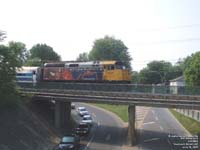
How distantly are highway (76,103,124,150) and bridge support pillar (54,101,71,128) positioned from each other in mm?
4229

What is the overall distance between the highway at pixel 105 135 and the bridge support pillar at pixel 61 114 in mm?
4229

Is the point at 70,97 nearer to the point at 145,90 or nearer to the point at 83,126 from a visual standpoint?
the point at 83,126

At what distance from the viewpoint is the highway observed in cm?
4469

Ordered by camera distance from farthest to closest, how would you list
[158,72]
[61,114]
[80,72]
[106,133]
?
[158,72], [80,72], [106,133], [61,114]

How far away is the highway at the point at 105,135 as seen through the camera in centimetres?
4469

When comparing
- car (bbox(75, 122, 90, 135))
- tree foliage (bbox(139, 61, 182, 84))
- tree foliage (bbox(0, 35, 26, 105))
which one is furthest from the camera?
tree foliage (bbox(139, 61, 182, 84))

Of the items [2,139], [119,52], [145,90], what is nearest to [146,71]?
[119,52]

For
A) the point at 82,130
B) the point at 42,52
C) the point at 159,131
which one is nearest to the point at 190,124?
the point at 159,131

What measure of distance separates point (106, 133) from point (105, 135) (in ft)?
6.07

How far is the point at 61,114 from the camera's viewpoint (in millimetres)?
53812

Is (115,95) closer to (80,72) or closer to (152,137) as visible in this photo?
(152,137)

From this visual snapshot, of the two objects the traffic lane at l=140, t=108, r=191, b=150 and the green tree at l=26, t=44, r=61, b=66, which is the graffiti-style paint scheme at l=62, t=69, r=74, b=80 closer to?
the traffic lane at l=140, t=108, r=191, b=150

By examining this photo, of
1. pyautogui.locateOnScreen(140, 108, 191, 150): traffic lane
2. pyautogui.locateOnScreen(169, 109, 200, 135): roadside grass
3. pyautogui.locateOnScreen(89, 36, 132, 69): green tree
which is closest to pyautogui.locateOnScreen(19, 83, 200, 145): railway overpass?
pyautogui.locateOnScreen(140, 108, 191, 150): traffic lane

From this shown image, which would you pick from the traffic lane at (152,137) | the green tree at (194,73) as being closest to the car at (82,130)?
the traffic lane at (152,137)
